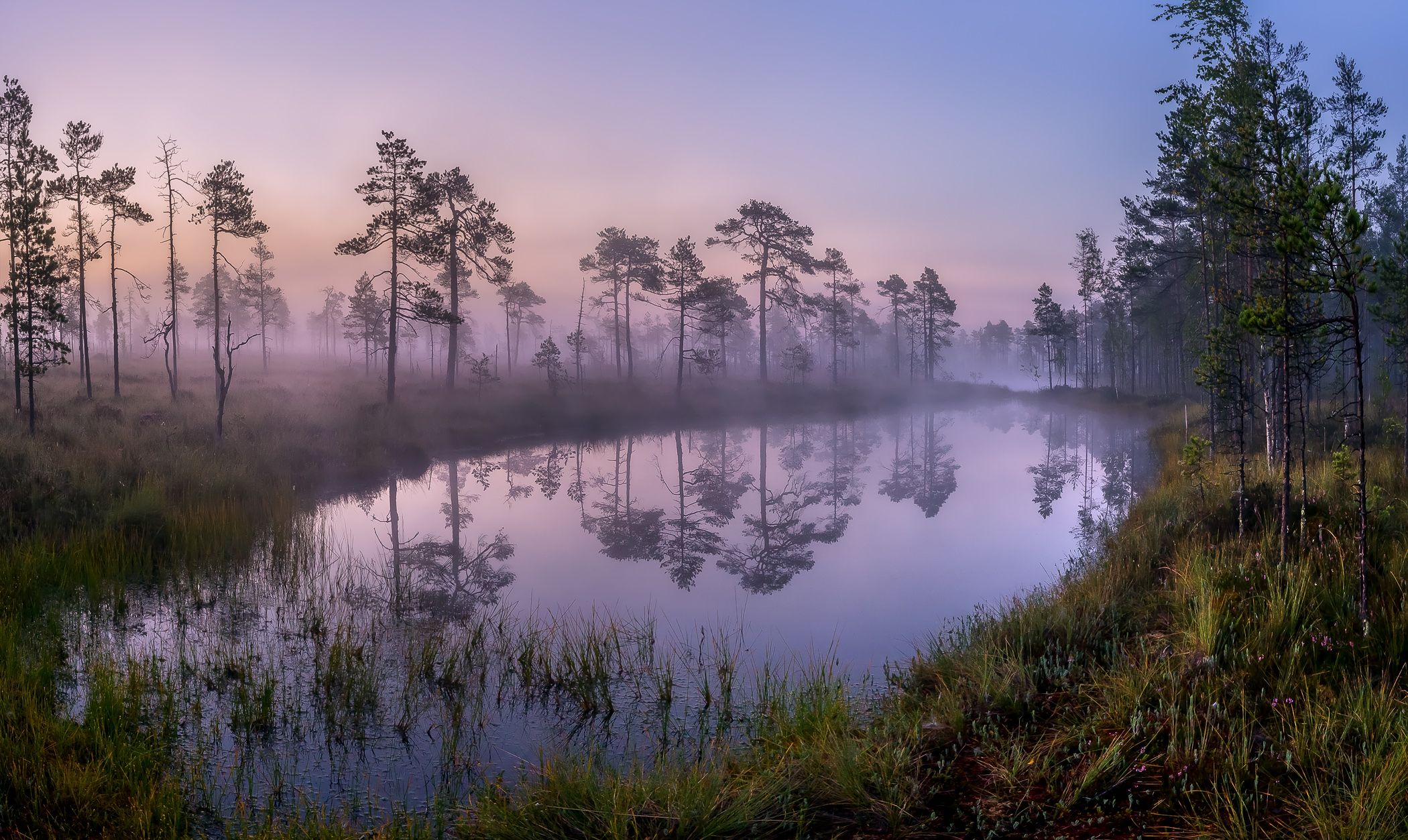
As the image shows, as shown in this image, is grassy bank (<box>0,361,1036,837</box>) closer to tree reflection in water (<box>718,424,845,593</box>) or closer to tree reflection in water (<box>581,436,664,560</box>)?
tree reflection in water (<box>581,436,664,560</box>)

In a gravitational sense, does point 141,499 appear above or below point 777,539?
above

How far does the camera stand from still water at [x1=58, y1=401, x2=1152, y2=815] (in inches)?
240

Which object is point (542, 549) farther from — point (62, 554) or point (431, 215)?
point (431, 215)

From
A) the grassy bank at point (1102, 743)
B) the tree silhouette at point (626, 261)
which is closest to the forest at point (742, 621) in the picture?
the grassy bank at point (1102, 743)

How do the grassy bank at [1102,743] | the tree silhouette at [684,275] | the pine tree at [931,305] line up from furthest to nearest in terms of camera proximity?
the pine tree at [931,305], the tree silhouette at [684,275], the grassy bank at [1102,743]

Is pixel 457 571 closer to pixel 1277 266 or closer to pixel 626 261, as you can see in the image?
pixel 1277 266

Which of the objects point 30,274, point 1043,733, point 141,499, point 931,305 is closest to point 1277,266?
point 1043,733

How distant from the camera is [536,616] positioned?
9.52m

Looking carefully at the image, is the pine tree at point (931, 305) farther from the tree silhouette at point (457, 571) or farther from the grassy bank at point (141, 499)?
the tree silhouette at point (457, 571)

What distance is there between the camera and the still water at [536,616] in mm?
6105

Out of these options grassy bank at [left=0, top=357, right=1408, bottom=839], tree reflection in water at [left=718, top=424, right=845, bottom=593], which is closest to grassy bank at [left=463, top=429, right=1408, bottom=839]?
grassy bank at [left=0, top=357, right=1408, bottom=839]

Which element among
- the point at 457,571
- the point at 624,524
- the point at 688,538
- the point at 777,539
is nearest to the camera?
the point at 457,571

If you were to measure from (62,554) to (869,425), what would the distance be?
39536mm

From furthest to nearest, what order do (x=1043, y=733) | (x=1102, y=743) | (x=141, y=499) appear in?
(x=141, y=499) → (x=1043, y=733) → (x=1102, y=743)
